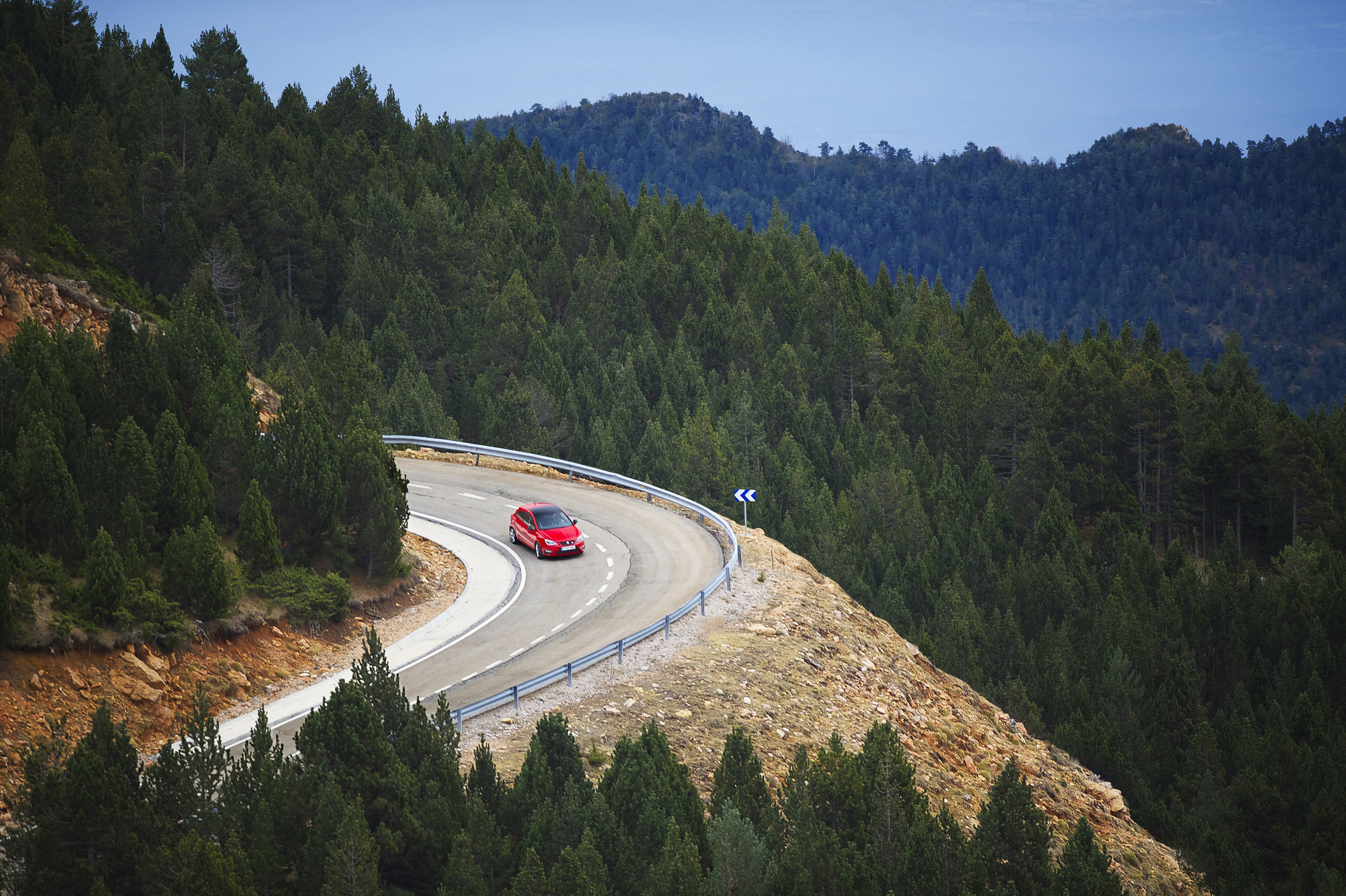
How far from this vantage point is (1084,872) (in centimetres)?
2045

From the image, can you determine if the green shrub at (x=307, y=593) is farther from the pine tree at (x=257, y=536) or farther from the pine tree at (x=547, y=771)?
the pine tree at (x=547, y=771)

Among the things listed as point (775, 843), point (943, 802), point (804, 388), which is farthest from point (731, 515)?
point (775, 843)

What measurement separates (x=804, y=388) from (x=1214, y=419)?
33378 millimetres

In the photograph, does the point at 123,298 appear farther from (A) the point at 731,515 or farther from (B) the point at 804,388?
(B) the point at 804,388

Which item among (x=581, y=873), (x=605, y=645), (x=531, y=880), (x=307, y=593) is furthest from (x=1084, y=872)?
(x=307, y=593)

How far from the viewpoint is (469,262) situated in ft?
265

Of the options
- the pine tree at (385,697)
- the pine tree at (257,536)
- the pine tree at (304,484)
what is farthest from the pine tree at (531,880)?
the pine tree at (304,484)

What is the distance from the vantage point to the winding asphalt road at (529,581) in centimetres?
2533

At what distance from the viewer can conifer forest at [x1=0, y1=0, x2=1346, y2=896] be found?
17.1 m

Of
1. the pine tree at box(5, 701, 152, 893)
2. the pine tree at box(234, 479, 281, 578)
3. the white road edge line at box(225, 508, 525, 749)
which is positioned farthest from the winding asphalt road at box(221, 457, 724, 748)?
the pine tree at box(5, 701, 152, 893)

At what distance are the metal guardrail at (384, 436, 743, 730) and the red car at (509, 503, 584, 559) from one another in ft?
16.1

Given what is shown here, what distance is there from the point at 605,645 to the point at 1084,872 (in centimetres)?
1198

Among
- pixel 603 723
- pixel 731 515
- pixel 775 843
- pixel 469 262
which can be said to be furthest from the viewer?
pixel 469 262

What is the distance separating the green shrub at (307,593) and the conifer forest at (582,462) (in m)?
0.14
